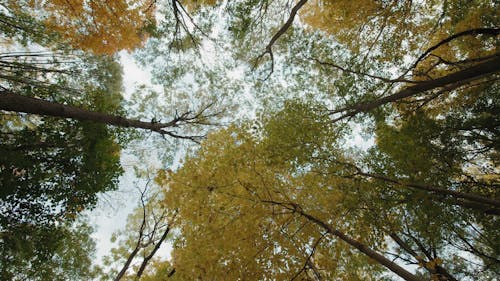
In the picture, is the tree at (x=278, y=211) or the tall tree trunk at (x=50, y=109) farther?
the tall tree trunk at (x=50, y=109)

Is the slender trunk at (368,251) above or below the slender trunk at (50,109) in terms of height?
below

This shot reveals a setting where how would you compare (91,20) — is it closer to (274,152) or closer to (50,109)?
(50,109)

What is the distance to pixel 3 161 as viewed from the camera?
4340mm

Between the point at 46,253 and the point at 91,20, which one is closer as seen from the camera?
the point at 46,253

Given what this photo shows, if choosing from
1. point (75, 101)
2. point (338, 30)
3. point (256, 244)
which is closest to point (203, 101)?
point (75, 101)

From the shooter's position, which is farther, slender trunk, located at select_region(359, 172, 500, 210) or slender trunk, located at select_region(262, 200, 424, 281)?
slender trunk, located at select_region(359, 172, 500, 210)

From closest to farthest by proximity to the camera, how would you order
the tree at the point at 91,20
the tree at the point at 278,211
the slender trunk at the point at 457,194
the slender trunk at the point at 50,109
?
the tree at the point at 278,211 < the slender trunk at the point at 457,194 < the slender trunk at the point at 50,109 < the tree at the point at 91,20

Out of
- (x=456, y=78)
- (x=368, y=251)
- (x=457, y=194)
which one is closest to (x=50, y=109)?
(x=368, y=251)

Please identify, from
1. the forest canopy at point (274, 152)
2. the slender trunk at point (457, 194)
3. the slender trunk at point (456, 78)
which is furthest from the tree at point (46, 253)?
the slender trunk at point (456, 78)

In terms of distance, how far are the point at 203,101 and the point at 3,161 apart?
237 inches

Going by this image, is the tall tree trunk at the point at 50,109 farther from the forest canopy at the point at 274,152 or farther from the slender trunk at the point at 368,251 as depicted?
the slender trunk at the point at 368,251

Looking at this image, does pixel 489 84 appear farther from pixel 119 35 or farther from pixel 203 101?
pixel 119 35

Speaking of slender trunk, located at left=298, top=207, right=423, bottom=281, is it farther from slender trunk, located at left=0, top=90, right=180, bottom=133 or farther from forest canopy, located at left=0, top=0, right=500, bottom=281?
slender trunk, located at left=0, top=90, right=180, bottom=133

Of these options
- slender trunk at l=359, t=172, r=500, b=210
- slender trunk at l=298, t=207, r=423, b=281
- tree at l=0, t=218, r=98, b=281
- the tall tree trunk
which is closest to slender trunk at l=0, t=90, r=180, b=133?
the tall tree trunk
